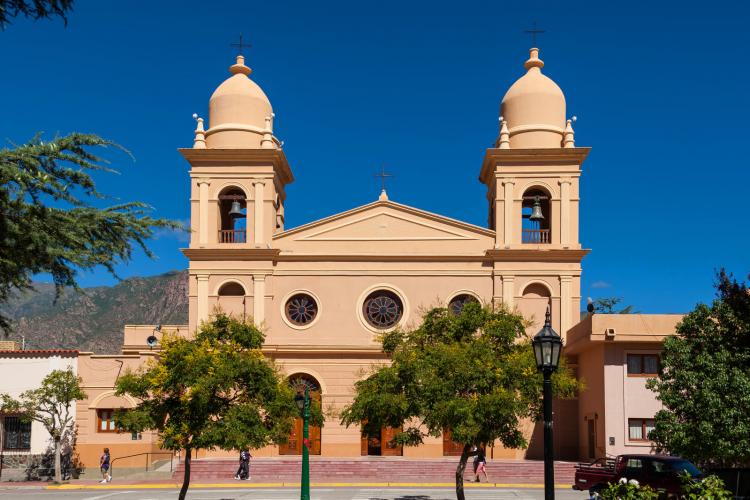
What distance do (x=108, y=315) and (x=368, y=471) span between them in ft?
490

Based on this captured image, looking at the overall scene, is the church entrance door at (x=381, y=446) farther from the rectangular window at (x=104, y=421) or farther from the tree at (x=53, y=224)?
the tree at (x=53, y=224)

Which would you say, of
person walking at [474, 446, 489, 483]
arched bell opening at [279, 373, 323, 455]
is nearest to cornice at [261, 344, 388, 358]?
A: arched bell opening at [279, 373, 323, 455]

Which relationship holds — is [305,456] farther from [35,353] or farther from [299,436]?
[35,353]

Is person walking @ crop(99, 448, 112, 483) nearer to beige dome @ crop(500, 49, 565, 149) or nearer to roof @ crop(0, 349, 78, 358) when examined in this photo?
roof @ crop(0, 349, 78, 358)

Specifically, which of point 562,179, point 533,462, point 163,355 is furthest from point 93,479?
point 562,179

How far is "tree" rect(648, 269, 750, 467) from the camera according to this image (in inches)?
992

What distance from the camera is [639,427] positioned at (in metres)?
35.5

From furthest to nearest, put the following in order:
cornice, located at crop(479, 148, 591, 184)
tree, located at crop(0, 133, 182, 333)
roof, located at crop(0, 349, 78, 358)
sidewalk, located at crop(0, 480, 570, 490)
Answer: cornice, located at crop(479, 148, 591, 184) < roof, located at crop(0, 349, 78, 358) < sidewalk, located at crop(0, 480, 570, 490) < tree, located at crop(0, 133, 182, 333)

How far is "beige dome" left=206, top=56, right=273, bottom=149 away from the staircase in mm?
14160

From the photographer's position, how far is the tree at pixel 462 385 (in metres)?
24.6

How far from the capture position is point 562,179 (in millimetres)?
42281

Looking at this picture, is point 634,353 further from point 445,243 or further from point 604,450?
point 445,243

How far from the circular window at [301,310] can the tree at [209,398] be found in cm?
1635

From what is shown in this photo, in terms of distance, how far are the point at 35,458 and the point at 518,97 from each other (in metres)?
25.2
